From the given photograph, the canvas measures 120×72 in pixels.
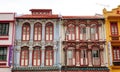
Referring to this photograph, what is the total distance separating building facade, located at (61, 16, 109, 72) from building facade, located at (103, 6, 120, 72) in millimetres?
580

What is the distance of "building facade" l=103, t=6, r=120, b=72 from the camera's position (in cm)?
2962

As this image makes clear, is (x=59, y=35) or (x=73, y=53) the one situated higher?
(x=59, y=35)

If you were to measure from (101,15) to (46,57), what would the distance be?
27.0 feet

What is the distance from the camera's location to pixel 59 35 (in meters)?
30.7

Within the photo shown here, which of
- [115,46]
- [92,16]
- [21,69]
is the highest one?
[92,16]

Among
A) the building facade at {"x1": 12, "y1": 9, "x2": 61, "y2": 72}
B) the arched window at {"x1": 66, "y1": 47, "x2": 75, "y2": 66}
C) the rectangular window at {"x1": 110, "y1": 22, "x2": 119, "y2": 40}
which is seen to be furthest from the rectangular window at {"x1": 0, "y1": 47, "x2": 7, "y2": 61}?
the rectangular window at {"x1": 110, "y1": 22, "x2": 119, "y2": 40}

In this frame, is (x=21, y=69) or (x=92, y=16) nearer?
(x=21, y=69)

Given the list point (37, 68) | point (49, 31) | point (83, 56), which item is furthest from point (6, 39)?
point (83, 56)

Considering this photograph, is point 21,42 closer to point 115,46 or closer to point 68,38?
point 68,38

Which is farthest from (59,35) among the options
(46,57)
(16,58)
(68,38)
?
(16,58)

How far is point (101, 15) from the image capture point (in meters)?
31.6

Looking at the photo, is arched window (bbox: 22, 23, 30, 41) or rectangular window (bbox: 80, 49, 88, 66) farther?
arched window (bbox: 22, 23, 30, 41)

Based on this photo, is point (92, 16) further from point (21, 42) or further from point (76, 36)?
point (21, 42)

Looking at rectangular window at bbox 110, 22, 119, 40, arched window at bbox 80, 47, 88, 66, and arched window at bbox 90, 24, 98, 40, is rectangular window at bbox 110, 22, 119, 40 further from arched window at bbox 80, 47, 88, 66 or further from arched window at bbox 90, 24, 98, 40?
arched window at bbox 80, 47, 88, 66
